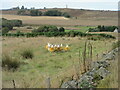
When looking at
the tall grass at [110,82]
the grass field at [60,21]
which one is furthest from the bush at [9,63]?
the grass field at [60,21]

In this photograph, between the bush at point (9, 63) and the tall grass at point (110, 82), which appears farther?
the bush at point (9, 63)

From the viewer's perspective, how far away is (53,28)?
40.1 meters

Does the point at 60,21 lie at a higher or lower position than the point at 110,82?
higher

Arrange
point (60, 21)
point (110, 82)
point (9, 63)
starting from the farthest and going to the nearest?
1. point (60, 21)
2. point (9, 63)
3. point (110, 82)

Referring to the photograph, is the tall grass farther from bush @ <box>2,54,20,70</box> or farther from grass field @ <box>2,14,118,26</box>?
grass field @ <box>2,14,118,26</box>

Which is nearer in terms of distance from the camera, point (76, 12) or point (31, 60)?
point (31, 60)

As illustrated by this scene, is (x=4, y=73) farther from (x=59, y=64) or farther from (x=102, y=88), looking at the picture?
(x=102, y=88)

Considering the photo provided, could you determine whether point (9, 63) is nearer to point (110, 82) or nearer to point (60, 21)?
point (110, 82)

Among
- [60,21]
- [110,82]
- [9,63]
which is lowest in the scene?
[9,63]

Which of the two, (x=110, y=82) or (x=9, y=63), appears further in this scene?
(x=9, y=63)

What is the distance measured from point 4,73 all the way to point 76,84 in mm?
4021

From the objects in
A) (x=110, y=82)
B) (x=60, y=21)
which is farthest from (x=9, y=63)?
(x=60, y=21)

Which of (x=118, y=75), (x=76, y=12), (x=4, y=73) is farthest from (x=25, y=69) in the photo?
(x=76, y=12)

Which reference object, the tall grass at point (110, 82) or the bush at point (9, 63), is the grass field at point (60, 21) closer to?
the bush at point (9, 63)
